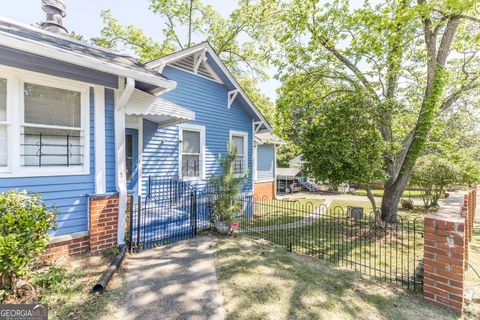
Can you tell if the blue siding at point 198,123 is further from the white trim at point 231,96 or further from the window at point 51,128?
the window at point 51,128

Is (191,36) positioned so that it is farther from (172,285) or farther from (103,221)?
(172,285)

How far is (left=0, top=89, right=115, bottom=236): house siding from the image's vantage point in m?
4.09

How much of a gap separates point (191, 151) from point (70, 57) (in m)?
5.56

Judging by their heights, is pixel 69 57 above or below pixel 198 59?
below

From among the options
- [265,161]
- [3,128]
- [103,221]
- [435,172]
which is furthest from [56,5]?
[435,172]

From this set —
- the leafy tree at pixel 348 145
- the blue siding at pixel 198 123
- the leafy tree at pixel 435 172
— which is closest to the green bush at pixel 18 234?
the blue siding at pixel 198 123

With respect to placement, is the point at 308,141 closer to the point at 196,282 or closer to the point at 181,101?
the point at 181,101

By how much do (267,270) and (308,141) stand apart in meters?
4.52

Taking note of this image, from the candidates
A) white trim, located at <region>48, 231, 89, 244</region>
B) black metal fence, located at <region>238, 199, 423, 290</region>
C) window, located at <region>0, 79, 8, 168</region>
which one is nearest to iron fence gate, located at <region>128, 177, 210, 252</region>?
white trim, located at <region>48, 231, 89, 244</region>

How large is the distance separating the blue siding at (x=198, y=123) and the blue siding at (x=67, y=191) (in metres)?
3.19

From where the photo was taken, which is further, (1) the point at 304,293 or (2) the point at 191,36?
(2) the point at 191,36

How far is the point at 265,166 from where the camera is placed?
16234 millimetres

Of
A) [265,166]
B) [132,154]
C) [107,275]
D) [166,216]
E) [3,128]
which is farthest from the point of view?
[265,166]

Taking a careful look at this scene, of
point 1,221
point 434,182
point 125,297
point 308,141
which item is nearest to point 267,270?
point 125,297
